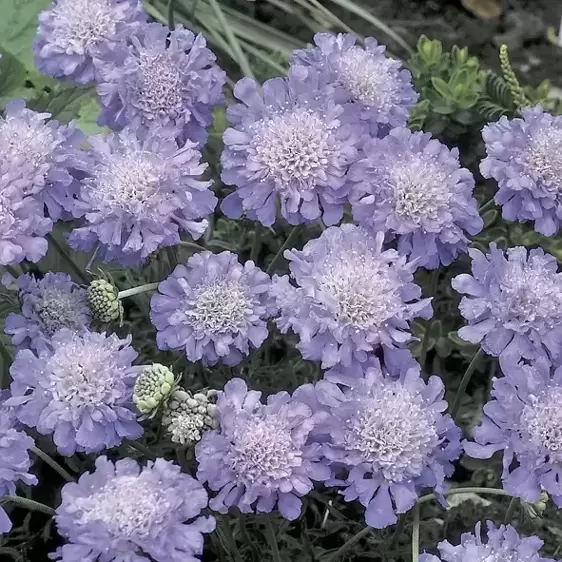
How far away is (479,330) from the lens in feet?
2.82

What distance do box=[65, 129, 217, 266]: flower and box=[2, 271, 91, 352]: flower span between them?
0.05m

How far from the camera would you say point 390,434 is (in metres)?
0.79

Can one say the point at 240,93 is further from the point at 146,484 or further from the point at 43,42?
the point at 146,484

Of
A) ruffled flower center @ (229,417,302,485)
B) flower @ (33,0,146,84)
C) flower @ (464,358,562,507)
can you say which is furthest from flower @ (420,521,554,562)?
flower @ (33,0,146,84)

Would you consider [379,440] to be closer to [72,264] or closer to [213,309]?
[213,309]

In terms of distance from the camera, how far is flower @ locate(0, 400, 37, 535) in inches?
29.8

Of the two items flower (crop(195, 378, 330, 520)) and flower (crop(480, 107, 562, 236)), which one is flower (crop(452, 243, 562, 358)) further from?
flower (crop(195, 378, 330, 520))

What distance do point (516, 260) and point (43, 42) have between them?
2.03 ft

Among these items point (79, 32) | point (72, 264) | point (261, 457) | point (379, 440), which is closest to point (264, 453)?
point (261, 457)

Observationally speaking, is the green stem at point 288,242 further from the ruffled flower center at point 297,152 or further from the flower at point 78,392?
the flower at point 78,392

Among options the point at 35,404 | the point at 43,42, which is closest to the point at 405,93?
the point at 43,42

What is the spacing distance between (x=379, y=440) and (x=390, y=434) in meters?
0.01

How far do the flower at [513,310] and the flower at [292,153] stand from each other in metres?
0.17

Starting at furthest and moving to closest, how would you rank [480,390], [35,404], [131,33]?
1. [480,390]
2. [131,33]
3. [35,404]
